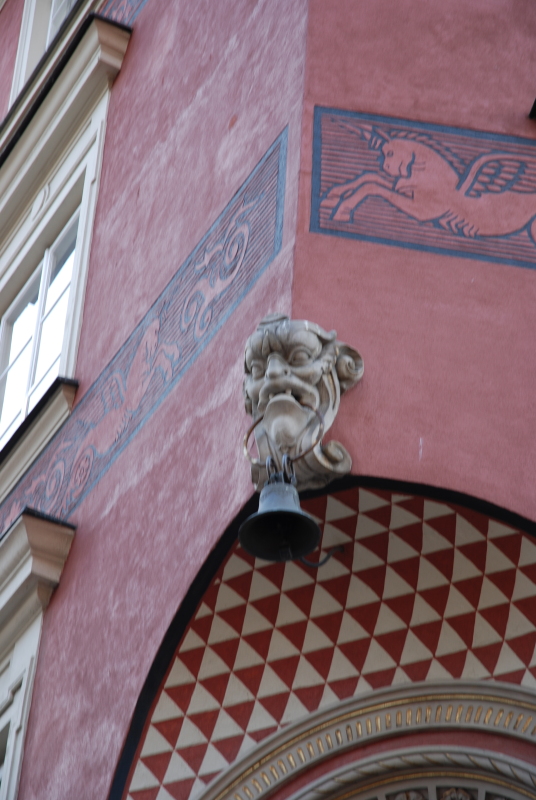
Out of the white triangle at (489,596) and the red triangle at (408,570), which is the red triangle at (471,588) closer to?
the white triangle at (489,596)

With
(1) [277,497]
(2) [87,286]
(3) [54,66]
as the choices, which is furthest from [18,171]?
(1) [277,497]

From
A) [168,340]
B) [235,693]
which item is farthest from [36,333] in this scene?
[235,693]

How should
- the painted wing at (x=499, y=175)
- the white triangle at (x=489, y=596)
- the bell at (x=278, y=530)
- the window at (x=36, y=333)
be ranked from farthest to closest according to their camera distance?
1. the window at (x=36, y=333)
2. the painted wing at (x=499, y=175)
3. the white triangle at (x=489, y=596)
4. the bell at (x=278, y=530)

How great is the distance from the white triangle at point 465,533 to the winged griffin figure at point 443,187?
1.21 metres

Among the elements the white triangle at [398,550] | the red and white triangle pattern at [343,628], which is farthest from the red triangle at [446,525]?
the white triangle at [398,550]

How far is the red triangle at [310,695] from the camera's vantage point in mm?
5867

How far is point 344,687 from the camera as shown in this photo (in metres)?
5.85

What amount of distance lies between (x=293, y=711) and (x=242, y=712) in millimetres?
200

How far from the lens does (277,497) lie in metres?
5.18

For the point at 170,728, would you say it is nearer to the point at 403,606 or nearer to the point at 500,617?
the point at 403,606

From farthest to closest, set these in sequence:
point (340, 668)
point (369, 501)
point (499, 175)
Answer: point (499, 175) < point (340, 668) < point (369, 501)

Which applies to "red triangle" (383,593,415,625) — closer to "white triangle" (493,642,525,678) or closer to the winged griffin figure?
"white triangle" (493,642,525,678)

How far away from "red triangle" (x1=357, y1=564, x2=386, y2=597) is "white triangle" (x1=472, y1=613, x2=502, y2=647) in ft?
1.24

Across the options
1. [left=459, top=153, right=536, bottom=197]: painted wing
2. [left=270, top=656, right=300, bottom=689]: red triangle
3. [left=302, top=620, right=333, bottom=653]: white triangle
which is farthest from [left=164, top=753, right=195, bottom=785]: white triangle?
[left=459, top=153, right=536, bottom=197]: painted wing
